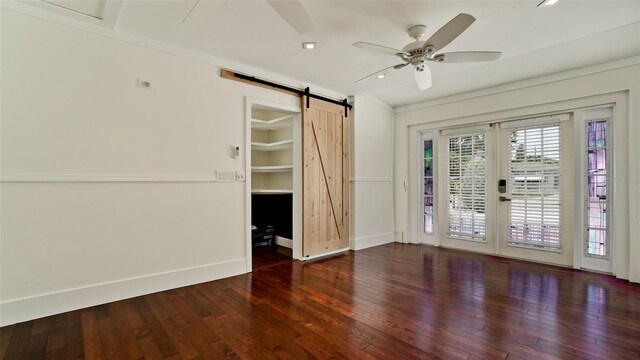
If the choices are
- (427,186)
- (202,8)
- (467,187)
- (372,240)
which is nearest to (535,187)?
(467,187)

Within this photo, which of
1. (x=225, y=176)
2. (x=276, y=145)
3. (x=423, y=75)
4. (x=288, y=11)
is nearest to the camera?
(x=288, y=11)

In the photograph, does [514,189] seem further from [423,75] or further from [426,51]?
[426,51]

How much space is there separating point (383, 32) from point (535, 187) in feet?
11.0

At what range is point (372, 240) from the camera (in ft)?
17.5

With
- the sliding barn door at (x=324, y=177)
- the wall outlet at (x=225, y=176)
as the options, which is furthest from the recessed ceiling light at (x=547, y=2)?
the wall outlet at (x=225, y=176)

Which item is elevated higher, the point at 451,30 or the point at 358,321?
the point at 451,30

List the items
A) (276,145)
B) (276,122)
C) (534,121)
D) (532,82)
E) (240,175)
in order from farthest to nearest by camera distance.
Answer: (276,145) < (276,122) < (534,121) < (532,82) < (240,175)

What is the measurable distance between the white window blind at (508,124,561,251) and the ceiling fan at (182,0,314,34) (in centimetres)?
400

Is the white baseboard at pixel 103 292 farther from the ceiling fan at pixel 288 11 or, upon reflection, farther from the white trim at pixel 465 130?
the white trim at pixel 465 130

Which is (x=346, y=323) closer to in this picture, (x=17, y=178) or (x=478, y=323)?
(x=478, y=323)

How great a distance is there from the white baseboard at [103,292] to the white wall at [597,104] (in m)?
4.44

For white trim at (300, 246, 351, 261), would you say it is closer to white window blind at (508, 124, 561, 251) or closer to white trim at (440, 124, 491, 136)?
white window blind at (508, 124, 561, 251)

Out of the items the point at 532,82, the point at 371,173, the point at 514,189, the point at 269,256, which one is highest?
the point at 532,82

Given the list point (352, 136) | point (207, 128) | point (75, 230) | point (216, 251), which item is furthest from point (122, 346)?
point (352, 136)
